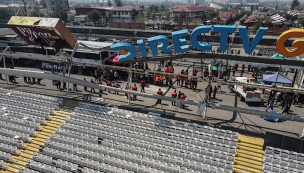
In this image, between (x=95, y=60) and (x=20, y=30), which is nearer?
(x=20, y=30)

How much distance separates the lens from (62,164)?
1552 cm

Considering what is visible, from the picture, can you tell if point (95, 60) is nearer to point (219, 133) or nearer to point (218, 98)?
point (218, 98)

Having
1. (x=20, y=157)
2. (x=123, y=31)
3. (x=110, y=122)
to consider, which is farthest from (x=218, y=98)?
(x=123, y=31)

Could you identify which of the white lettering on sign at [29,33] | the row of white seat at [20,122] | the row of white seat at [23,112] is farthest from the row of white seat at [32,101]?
the white lettering on sign at [29,33]

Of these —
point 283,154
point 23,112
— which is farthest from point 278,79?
point 23,112

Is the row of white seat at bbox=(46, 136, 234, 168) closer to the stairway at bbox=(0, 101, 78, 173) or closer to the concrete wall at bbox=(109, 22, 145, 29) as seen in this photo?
the stairway at bbox=(0, 101, 78, 173)

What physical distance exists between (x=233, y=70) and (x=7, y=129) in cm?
2510

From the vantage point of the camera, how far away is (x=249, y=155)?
14367mm

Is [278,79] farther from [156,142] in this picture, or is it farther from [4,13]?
[4,13]

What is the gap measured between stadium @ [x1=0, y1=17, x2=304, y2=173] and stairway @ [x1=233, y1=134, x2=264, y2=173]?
59 mm

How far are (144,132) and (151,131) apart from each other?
57 cm

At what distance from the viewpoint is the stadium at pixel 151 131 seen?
14.3 m

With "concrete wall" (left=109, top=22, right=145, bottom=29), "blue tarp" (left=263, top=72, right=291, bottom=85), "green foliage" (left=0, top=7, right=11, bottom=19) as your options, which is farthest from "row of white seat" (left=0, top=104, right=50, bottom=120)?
"green foliage" (left=0, top=7, right=11, bottom=19)

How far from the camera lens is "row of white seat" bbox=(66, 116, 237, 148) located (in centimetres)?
1536
